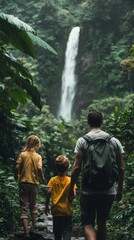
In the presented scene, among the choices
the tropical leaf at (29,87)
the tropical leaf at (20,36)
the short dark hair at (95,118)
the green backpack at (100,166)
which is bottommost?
the green backpack at (100,166)

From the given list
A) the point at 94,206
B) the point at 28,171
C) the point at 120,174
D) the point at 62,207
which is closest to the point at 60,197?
the point at 62,207

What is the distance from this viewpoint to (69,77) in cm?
2881

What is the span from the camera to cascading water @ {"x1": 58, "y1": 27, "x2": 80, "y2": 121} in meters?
27.5

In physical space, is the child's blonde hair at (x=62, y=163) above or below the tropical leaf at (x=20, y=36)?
below

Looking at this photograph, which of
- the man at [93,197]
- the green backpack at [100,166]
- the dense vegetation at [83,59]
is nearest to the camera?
the green backpack at [100,166]

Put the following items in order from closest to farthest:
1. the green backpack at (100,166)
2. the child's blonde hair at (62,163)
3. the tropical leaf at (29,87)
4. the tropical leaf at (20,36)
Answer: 1. the green backpack at (100,166)
2. the child's blonde hair at (62,163)
3. the tropical leaf at (20,36)
4. the tropical leaf at (29,87)

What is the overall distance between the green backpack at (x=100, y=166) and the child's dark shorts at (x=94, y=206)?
0.10m

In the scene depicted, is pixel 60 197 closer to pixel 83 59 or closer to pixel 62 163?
pixel 62 163

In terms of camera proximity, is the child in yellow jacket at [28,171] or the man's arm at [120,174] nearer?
the man's arm at [120,174]

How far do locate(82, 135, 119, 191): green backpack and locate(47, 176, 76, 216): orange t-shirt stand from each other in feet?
2.12

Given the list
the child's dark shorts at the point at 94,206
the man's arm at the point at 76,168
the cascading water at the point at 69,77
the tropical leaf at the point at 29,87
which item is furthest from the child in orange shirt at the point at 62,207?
the cascading water at the point at 69,77

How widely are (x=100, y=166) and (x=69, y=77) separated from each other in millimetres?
25470

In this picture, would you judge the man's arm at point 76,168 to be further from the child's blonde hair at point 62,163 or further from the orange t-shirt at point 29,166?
the orange t-shirt at point 29,166

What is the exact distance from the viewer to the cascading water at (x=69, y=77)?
27484 millimetres
